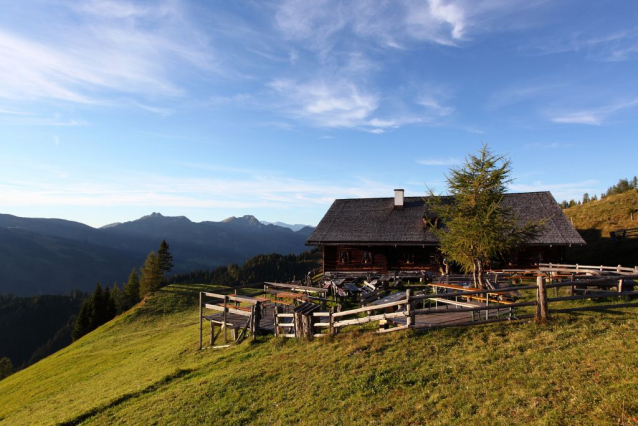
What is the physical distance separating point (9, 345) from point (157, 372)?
15362 cm

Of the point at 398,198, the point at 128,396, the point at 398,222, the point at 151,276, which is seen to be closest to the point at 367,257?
the point at 398,222

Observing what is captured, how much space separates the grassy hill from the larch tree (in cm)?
2161

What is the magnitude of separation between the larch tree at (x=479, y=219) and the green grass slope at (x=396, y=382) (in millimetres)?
7211

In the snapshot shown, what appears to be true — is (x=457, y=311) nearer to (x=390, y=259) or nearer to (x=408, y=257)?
(x=408, y=257)

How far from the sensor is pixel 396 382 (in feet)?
28.5

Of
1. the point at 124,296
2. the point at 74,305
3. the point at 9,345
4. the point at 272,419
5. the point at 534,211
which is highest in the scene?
the point at 534,211

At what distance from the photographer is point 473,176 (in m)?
19.7

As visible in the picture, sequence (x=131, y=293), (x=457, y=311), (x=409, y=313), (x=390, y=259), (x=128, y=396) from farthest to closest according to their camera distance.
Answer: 1. (x=131, y=293)
2. (x=390, y=259)
3. (x=457, y=311)
4. (x=128, y=396)
5. (x=409, y=313)

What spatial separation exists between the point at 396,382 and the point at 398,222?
2412 centimetres

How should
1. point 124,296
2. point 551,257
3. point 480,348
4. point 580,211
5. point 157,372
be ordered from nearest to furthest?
1. point 480,348
2. point 157,372
3. point 551,257
4. point 580,211
5. point 124,296

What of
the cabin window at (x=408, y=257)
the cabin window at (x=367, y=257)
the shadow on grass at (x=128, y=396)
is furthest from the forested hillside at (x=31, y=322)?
the shadow on grass at (x=128, y=396)

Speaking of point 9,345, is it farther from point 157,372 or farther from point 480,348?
point 480,348

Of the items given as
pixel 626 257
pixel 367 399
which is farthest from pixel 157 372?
pixel 626 257

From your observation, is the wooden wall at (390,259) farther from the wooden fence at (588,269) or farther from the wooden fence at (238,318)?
the wooden fence at (238,318)
